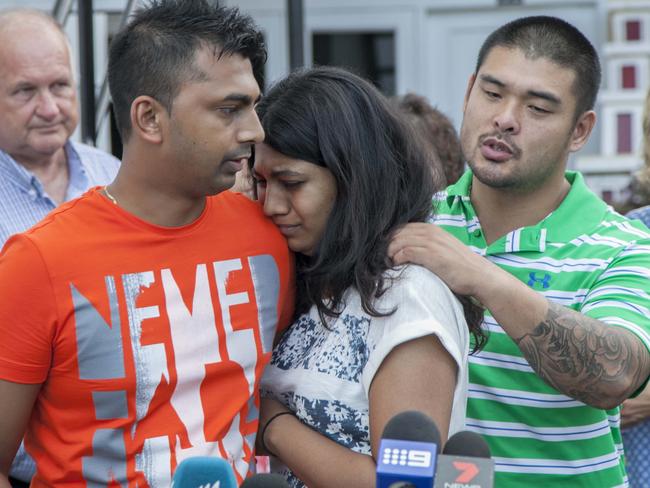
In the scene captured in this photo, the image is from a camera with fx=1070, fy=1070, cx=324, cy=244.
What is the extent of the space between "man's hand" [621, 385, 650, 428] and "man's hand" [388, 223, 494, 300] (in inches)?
40.4

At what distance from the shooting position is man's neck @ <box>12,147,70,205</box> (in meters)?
3.78

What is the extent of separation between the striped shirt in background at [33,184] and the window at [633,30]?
5372 mm

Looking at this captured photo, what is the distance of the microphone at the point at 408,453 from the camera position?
1447 mm

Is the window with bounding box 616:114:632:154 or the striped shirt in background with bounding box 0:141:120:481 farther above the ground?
the striped shirt in background with bounding box 0:141:120:481

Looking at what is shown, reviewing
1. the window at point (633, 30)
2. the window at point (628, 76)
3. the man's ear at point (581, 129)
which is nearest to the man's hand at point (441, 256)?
the man's ear at point (581, 129)

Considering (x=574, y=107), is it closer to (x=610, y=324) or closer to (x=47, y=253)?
(x=610, y=324)

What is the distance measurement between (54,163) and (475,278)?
206cm

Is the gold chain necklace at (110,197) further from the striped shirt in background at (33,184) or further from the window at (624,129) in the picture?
the window at (624,129)

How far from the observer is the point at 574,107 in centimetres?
284

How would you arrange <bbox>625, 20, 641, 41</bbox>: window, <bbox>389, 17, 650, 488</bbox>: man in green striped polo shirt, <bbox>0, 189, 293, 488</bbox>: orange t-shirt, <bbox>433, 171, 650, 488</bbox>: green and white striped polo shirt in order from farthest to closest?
<bbox>625, 20, 641, 41</bbox>: window → <bbox>433, 171, 650, 488</bbox>: green and white striped polo shirt → <bbox>389, 17, 650, 488</bbox>: man in green striped polo shirt → <bbox>0, 189, 293, 488</bbox>: orange t-shirt

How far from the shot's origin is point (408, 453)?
1.49 metres

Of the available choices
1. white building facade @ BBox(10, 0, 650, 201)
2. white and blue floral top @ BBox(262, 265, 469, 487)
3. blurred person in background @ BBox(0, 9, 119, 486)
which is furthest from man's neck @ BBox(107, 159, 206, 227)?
white building facade @ BBox(10, 0, 650, 201)

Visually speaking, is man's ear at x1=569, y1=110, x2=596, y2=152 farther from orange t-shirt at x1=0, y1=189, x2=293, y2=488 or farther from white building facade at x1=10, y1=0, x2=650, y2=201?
white building facade at x1=10, y1=0, x2=650, y2=201

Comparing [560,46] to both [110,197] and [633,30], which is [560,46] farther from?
[633,30]
